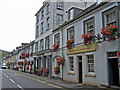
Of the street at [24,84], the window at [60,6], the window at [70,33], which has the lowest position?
the street at [24,84]

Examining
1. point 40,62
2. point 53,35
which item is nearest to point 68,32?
point 53,35

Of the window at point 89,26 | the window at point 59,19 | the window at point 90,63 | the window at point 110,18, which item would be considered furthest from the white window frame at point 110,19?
the window at point 59,19

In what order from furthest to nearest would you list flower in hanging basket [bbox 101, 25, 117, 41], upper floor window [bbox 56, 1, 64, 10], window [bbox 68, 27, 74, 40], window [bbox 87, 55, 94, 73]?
upper floor window [bbox 56, 1, 64, 10], window [bbox 68, 27, 74, 40], window [bbox 87, 55, 94, 73], flower in hanging basket [bbox 101, 25, 117, 41]

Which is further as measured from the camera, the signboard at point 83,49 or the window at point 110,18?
the signboard at point 83,49

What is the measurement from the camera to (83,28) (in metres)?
15.4

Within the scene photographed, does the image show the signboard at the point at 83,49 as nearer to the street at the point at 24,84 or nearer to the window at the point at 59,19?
the street at the point at 24,84

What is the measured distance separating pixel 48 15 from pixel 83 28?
453 inches

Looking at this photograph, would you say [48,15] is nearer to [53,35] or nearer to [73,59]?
[53,35]

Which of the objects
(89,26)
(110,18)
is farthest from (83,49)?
(110,18)

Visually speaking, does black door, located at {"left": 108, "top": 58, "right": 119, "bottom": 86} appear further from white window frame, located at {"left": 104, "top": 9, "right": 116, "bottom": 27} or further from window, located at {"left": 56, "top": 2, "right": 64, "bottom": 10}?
window, located at {"left": 56, "top": 2, "right": 64, "bottom": 10}

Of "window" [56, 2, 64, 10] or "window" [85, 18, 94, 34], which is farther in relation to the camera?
"window" [56, 2, 64, 10]

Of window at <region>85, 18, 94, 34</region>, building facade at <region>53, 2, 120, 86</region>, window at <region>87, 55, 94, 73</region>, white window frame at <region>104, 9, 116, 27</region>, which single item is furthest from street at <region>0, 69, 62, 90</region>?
white window frame at <region>104, 9, 116, 27</region>

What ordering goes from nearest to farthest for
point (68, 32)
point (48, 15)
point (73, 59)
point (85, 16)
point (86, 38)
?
point (86, 38), point (85, 16), point (73, 59), point (68, 32), point (48, 15)

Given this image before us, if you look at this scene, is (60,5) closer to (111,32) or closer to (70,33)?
(70,33)
